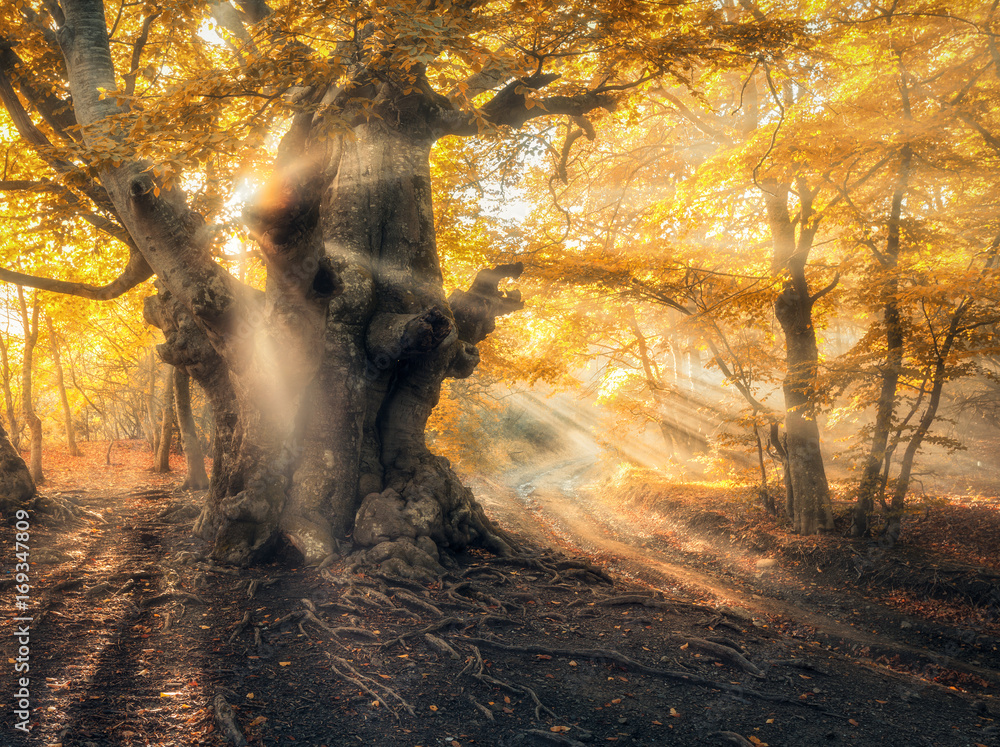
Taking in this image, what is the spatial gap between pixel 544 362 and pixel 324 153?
7238mm

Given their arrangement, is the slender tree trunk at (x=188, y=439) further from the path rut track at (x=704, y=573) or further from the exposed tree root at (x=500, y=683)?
the exposed tree root at (x=500, y=683)

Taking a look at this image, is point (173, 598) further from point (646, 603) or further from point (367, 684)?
point (646, 603)

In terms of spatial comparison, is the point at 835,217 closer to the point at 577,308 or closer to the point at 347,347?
the point at 577,308

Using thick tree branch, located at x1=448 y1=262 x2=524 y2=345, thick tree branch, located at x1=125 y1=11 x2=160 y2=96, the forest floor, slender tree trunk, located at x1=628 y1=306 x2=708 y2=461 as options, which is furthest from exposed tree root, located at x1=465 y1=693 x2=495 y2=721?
slender tree trunk, located at x1=628 y1=306 x2=708 y2=461

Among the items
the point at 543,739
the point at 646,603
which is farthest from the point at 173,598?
the point at 646,603

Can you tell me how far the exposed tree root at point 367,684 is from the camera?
3434mm

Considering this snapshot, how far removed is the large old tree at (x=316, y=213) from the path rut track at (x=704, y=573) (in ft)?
12.1

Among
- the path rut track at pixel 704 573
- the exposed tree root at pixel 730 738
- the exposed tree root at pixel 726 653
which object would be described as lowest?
the path rut track at pixel 704 573

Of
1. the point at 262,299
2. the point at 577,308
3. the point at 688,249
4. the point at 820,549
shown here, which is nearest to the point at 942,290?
the point at 688,249

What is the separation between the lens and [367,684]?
12.0ft

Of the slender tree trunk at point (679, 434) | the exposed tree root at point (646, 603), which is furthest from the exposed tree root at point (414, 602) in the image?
the slender tree trunk at point (679, 434)

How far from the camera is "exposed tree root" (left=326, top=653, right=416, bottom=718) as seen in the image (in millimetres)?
3434

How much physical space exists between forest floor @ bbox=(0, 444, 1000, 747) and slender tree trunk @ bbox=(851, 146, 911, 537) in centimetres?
109

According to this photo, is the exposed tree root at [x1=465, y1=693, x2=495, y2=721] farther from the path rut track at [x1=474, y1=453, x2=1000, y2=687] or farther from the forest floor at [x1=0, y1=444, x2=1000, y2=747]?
the path rut track at [x1=474, y1=453, x2=1000, y2=687]
